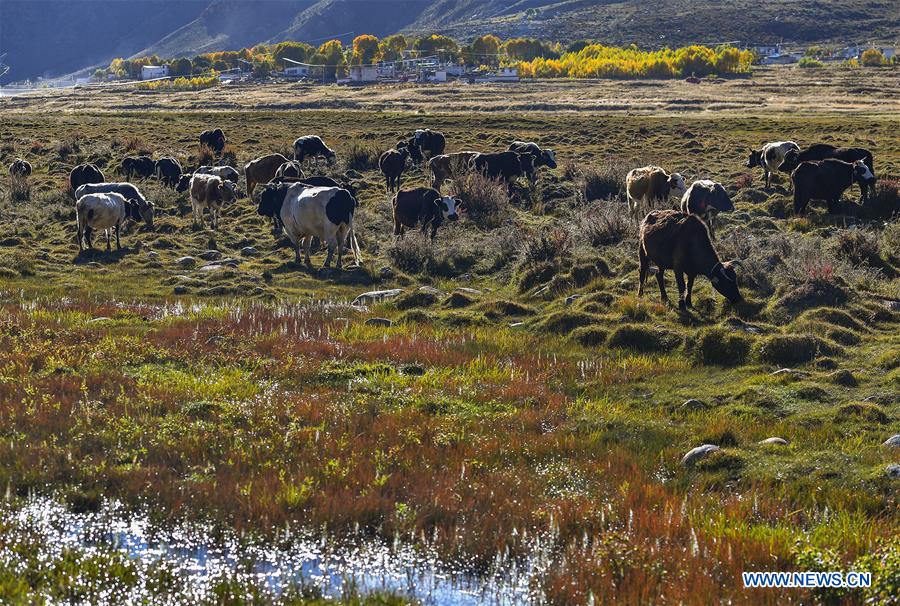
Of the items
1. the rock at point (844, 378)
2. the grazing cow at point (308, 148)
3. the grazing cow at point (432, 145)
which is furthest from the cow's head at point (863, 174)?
the grazing cow at point (308, 148)

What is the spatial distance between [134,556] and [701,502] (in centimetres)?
428

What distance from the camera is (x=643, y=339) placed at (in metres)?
13.2

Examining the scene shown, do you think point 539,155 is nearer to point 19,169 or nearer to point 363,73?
point 19,169

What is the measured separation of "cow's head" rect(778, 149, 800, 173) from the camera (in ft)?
94.6

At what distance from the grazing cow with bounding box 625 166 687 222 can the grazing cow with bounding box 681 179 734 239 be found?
24.8 inches

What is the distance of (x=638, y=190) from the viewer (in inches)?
939

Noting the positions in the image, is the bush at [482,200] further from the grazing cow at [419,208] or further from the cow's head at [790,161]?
the cow's head at [790,161]

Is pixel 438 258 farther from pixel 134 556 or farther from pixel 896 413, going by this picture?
pixel 134 556

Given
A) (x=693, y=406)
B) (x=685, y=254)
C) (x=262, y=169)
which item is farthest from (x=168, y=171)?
(x=693, y=406)

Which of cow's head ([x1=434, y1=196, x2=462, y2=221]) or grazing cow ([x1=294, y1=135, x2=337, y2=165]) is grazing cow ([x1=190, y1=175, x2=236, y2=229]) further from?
grazing cow ([x1=294, y1=135, x2=337, y2=165])

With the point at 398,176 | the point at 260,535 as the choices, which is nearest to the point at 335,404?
the point at 260,535

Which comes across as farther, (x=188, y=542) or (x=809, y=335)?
(x=809, y=335)

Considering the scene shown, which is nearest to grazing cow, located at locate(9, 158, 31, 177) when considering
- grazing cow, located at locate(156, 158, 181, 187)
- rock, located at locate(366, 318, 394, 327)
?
grazing cow, located at locate(156, 158, 181, 187)

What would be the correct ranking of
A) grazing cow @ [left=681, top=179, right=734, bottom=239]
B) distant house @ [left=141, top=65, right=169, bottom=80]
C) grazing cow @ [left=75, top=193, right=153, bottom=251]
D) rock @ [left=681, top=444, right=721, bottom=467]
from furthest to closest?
distant house @ [left=141, top=65, right=169, bottom=80]
grazing cow @ [left=75, top=193, right=153, bottom=251]
grazing cow @ [left=681, top=179, right=734, bottom=239]
rock @ [left=681, top=444, right=721, bottom=467]
